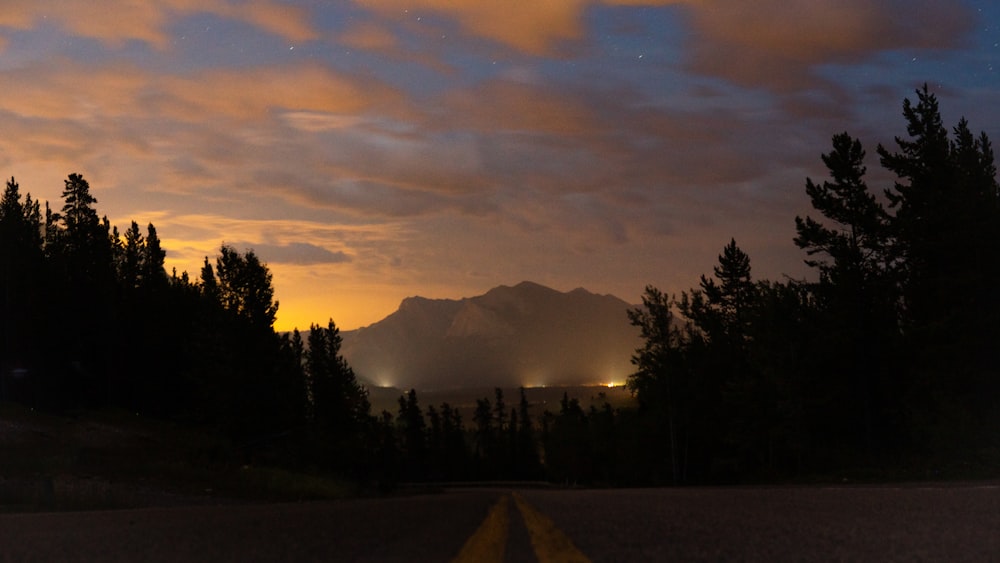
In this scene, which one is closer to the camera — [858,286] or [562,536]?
[562,536]

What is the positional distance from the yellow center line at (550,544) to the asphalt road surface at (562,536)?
1 centimetres

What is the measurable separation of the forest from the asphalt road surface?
2734 cm

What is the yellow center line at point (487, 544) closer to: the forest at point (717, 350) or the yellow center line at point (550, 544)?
the yellow center line at point (550, 544)

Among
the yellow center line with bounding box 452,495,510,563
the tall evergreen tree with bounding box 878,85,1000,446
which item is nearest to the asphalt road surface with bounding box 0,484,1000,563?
the yellow center line with bounding box 452,495,510,563

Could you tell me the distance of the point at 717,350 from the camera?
3201 inches

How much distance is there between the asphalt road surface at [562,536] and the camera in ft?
18.1

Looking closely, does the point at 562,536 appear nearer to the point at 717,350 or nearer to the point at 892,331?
the point at 892,331

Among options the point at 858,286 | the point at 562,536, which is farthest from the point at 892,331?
the point at 562,536

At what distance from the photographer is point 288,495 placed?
3167 centimetres

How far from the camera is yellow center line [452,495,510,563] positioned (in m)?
5.54

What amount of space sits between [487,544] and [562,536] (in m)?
0.68

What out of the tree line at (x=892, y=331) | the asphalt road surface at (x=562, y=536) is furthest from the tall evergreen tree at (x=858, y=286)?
the asphalt road surface at (x=562, y=536)

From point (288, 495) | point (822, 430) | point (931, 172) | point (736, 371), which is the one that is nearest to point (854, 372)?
point (822, 430)

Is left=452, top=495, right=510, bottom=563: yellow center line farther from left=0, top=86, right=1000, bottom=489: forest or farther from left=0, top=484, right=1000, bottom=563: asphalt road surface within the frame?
left=0, top=86, right=1000, bottom=489: forest
